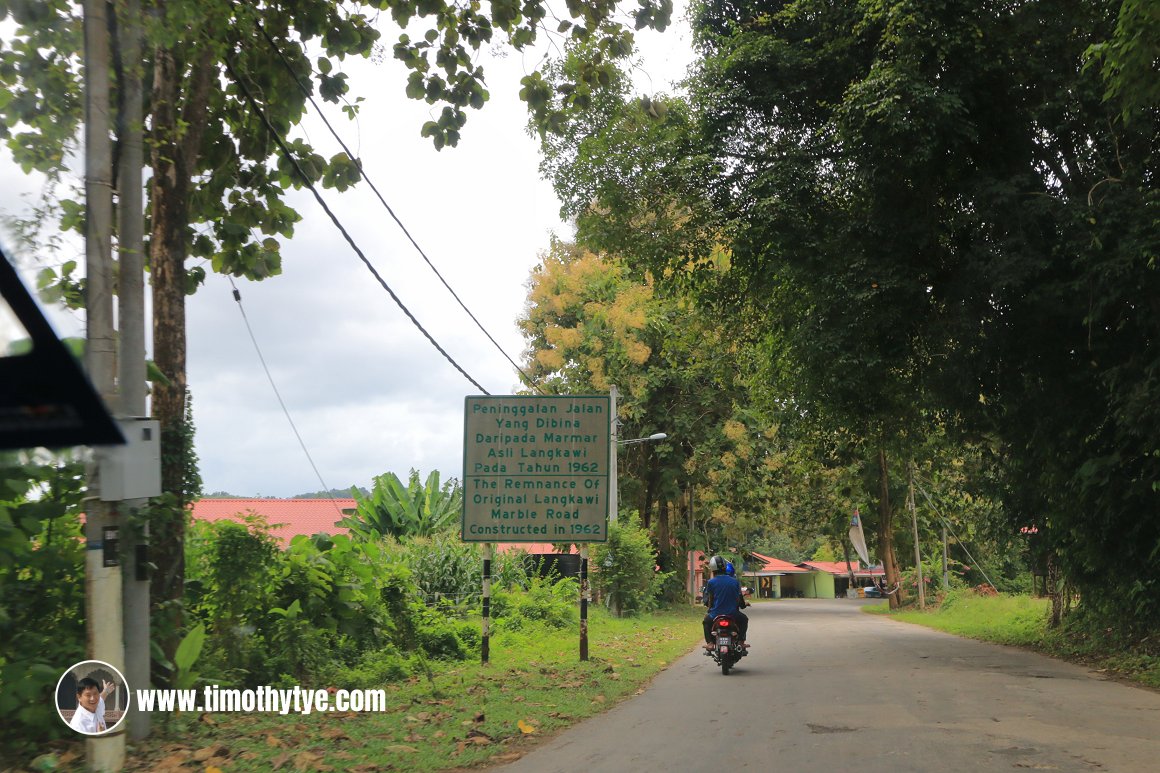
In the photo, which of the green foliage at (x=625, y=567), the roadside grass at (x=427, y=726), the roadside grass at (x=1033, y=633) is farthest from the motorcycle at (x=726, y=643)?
the green foliage at (x=625, y=567)

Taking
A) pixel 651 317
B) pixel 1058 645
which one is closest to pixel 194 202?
pixel 1058 645

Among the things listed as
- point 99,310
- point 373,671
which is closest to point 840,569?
point 373,671

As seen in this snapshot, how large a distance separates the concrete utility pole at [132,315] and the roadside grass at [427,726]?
30.5 inches

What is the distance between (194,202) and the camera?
38.5ft

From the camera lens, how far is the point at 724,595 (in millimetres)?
15227

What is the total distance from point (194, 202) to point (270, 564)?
14.6 ft

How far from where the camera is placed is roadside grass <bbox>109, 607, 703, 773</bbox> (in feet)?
25.1

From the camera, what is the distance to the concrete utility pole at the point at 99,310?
284 inches

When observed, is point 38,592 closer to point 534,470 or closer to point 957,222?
point 534,470

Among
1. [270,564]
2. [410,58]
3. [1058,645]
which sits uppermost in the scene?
[410,58]

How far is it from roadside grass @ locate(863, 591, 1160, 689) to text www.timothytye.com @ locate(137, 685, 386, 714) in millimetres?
9658

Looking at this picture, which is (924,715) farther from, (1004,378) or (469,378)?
(469,378)

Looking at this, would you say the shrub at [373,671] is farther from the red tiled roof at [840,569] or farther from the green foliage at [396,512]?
the red tiled roof at [840,569]

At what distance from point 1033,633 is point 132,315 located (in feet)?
62.0
